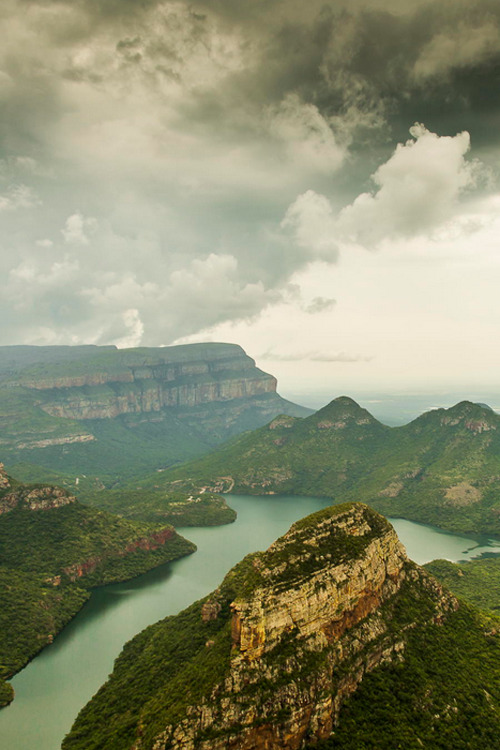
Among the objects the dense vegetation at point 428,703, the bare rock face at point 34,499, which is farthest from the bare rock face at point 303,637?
the bare rock face at point 34,499

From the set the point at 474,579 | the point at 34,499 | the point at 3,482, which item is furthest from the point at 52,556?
the point at 474,579

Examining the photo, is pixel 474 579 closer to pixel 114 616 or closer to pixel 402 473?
pixel 114 616

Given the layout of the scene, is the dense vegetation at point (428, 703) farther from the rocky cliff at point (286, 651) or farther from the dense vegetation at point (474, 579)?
the dense vegetation at point (474, 579)

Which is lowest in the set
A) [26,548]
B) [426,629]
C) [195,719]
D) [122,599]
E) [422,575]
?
[122,599]

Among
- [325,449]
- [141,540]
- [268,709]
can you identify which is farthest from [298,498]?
[268,709]

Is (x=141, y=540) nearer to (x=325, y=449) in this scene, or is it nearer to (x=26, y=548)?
(x=26, y=548)
